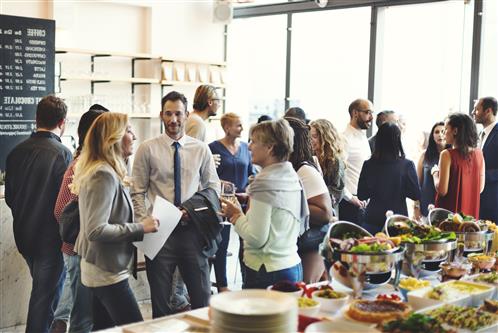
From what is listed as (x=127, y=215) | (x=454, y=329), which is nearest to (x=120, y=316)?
(x=127, y=215)

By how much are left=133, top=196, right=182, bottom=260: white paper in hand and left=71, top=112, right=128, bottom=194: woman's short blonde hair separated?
12.9 inches

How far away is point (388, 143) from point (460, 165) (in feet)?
1.73

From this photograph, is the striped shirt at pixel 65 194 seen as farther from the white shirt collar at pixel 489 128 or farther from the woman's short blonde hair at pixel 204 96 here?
the white shirt collar at pixel 489 128

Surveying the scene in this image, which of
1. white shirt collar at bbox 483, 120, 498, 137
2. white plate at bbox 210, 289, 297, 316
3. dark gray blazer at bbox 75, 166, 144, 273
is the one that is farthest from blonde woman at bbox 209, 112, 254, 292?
white plate at bbox 210, 289, 297, 316

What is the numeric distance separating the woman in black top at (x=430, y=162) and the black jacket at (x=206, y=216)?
2692mm

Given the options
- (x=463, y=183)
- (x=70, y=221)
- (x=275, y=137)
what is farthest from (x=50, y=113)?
(x=463, y=183)

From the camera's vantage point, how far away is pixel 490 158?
596 cm

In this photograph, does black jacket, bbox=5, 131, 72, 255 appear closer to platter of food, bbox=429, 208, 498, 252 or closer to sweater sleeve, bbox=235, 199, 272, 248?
sweater sleeve, bbox=235, 199, 272, 248

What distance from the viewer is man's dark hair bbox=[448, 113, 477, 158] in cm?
496

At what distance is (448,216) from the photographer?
12.3ft

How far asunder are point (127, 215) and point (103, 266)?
0.85ft

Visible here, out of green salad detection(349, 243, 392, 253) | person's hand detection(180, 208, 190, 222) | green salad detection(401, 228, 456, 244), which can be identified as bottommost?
person's hand detection(180, 208, 190, 222)

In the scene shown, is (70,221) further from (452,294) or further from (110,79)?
(110,79)

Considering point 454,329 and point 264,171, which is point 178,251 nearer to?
point 264,171
